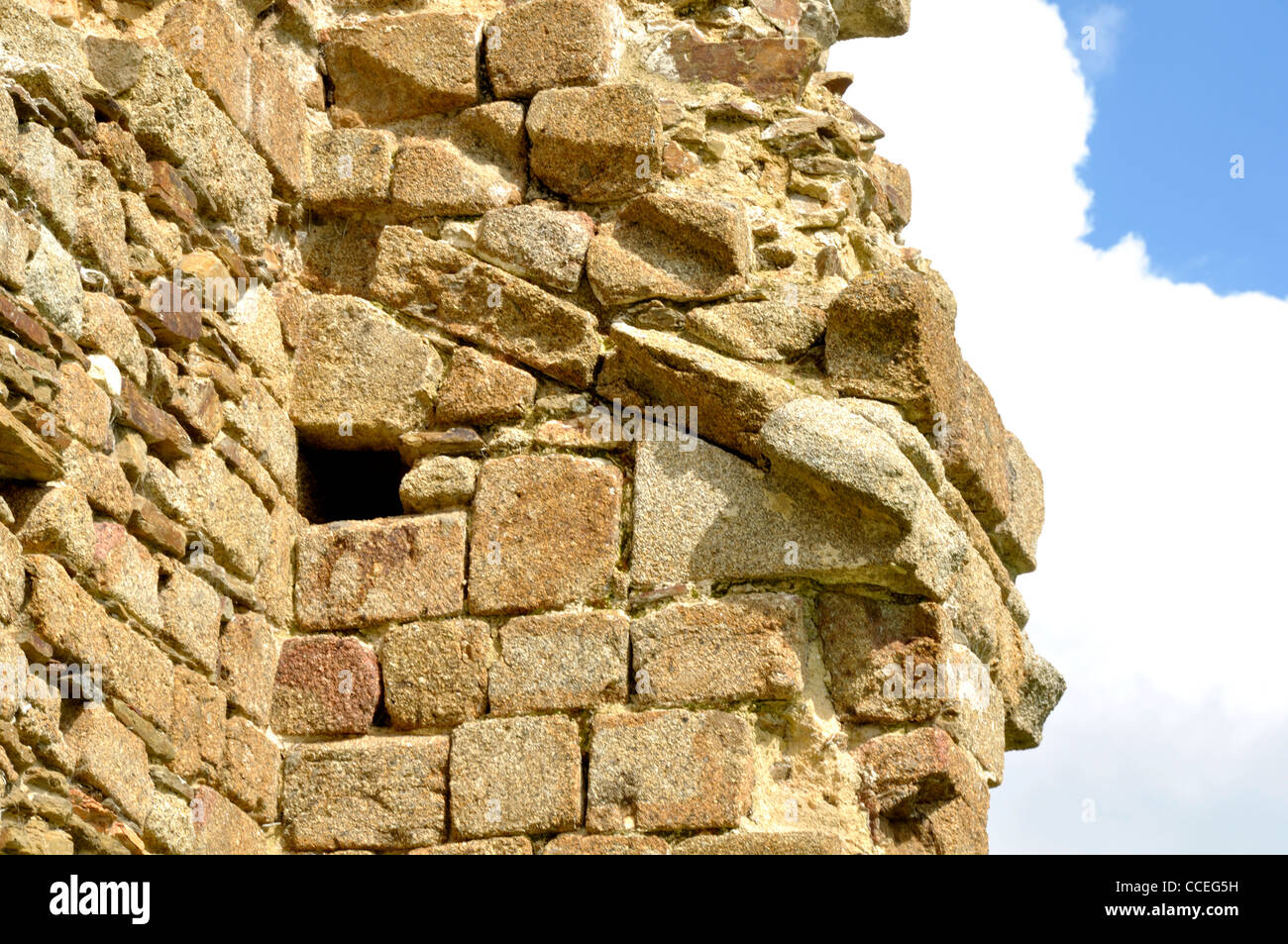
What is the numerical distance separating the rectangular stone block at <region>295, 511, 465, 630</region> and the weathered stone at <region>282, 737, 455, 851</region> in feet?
1.19

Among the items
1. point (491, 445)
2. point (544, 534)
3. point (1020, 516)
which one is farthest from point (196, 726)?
point (1020, 516)

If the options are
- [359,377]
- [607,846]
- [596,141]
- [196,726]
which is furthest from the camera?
[596,141]

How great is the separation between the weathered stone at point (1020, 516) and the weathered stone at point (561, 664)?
1.33 meters

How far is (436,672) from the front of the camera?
16.1 ft

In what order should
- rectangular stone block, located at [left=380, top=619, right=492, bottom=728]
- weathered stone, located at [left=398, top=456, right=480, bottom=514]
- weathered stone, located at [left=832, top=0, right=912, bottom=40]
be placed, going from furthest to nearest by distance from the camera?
1. weathered stone, located at [left=832, top=0, right=912, bottom=40]
2. weathered stone, located at [left=398, top=456, right=480, bottom=514]
3. rectangular stone block, located at [left=380, top=619, right=492, bottom=728]

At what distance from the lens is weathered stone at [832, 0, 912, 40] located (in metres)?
5.97

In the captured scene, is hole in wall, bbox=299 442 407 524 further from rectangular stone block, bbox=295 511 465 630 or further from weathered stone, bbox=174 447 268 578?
weathered stone, bbox=174 447 268 578

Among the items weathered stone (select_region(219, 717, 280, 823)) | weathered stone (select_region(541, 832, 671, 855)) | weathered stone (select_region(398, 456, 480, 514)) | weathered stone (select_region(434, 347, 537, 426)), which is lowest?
weathered stone (select_region(541, 832, 671, 855))

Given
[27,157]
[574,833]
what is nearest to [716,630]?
[574,833]

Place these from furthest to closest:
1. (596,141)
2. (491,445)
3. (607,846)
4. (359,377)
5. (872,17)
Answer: (872,17) < (596,141) < (359,377) < (491,445) < (607,846)

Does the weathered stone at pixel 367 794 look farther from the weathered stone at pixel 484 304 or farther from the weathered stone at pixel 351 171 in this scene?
the weathered stone at pixel 351 171

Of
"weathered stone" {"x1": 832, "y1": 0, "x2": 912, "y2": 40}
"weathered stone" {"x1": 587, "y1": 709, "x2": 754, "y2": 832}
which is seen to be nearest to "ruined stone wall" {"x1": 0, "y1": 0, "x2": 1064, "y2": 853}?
"weathered stone" {"x1": 587, "y1": 709, "x2": 754, "y2": 832}

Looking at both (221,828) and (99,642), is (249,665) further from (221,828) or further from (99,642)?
(99,642)

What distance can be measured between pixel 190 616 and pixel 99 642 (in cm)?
48
